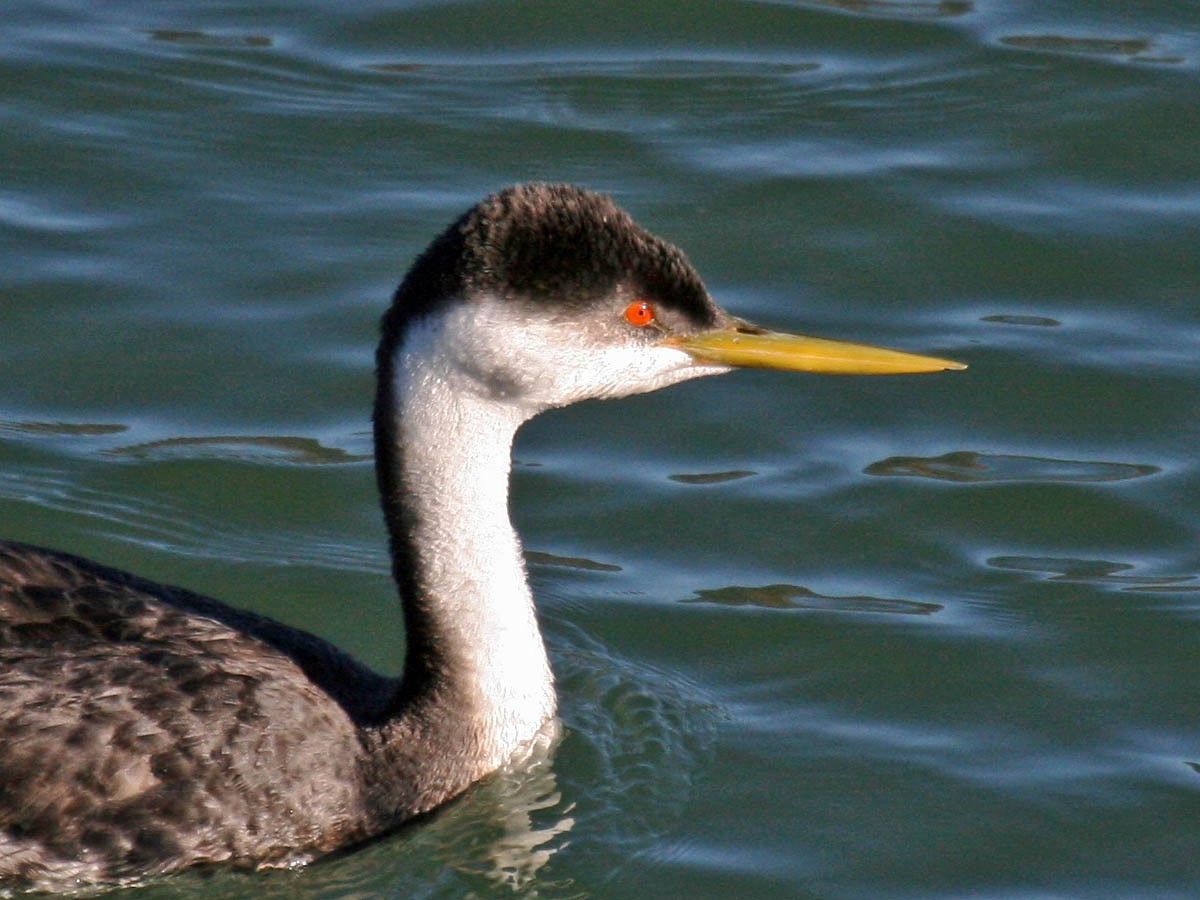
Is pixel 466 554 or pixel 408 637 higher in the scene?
pixel 466 554

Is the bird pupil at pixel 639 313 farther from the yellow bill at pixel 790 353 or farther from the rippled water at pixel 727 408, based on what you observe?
the rippled water at pixel 727 408

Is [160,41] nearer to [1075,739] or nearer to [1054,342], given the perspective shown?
[1054,342]

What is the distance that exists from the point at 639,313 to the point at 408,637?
3.96 feet

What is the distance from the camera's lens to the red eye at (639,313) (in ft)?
21.9

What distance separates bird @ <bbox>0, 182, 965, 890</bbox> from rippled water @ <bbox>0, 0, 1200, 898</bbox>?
0.24 metres

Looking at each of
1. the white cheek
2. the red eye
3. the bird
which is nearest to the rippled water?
the bird

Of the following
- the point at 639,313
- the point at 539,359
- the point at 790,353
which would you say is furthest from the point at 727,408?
the point at 539,359

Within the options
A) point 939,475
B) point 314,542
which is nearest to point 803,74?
point 939,475

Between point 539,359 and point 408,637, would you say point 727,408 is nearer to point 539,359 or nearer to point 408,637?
point 408,637

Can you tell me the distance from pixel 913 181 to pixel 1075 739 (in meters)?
4.22

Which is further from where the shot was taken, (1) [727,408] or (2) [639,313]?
(1) [727,408]

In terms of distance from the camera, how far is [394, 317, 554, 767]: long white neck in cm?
655

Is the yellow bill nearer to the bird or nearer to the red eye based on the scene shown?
the bird

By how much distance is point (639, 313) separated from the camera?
6.72 metres
